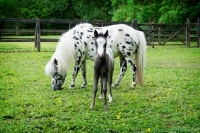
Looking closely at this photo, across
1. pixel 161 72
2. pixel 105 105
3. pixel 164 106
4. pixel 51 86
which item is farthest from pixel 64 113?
pixel 161 72

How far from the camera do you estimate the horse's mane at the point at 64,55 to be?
7793 mm

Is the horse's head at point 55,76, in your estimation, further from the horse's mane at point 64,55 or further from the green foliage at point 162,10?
the green foliage at point 162,10

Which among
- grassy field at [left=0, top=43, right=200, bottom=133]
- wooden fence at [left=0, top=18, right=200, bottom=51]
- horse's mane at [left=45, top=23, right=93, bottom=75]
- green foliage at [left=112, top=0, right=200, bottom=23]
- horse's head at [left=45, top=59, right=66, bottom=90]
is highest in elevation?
green foliage at [left=112, top=0, right=200, bottom=23]

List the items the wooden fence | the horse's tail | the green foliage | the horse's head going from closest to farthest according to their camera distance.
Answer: the horse's head < the horse's tail < the wooden fence < the green foliage

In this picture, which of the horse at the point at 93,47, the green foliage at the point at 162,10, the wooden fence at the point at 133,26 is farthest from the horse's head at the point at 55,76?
the green foliage at the point at 162,10

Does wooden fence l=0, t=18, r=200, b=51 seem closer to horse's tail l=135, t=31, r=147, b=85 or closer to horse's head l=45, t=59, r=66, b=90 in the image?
horse's tail l=135, t=31, r=147, b=85

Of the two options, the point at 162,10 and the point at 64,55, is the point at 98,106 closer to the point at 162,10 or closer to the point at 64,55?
the point at 64,55

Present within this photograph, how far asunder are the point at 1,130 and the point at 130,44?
437 centimetres

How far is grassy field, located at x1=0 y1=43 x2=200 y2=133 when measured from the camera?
17.0ft

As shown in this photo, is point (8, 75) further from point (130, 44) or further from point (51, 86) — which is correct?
point (130, 44)

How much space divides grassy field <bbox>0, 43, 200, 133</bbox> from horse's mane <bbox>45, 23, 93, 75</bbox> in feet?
1.75

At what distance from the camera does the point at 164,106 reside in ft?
21.2

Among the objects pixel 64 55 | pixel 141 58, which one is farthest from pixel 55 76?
pixel 141 58

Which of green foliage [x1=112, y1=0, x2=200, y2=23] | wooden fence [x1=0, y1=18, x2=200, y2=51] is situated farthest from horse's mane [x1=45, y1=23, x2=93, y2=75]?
green foliage [x1=112, y1=0, x2=200, y2=23]
